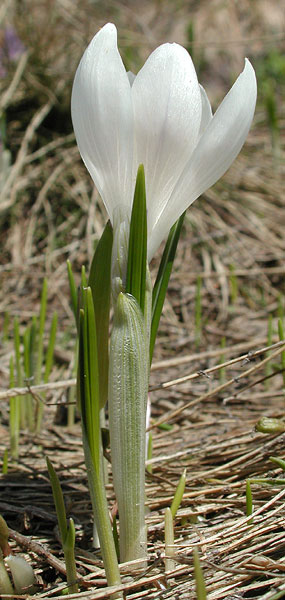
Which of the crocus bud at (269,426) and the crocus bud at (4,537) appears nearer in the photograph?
the crocus bud at (4,537)

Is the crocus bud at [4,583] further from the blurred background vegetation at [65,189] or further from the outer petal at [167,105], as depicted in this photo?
the blurred background vegetation at [65,189]

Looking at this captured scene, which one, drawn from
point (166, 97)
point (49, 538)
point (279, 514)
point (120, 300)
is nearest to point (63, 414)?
point (49, 538)

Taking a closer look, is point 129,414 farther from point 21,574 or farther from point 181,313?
point 181,313

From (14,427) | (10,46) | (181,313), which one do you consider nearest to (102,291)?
(14,427)

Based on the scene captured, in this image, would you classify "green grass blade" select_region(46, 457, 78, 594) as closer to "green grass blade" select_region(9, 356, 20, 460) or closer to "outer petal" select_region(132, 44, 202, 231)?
"outer petal" select_region(132, 44, 202, 231)

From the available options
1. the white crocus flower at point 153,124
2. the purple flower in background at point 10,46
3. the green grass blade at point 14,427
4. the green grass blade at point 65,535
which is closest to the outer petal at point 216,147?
the white crocus flower at point 153,124

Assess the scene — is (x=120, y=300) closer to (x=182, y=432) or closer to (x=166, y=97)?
(x=166, y=97)
